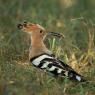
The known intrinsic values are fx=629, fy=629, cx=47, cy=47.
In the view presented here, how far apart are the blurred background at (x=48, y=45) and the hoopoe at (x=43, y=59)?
7cm

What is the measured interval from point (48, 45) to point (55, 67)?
147 centimetres

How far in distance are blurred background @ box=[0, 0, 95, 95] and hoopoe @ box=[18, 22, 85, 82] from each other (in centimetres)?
7

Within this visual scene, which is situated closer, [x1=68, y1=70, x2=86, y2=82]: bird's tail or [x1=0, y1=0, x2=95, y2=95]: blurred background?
[x1=0, y1=0, x2=95, y2=95]: blurred background

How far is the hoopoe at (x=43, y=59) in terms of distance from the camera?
600cm

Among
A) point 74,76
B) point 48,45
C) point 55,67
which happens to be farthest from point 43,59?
point 48,45

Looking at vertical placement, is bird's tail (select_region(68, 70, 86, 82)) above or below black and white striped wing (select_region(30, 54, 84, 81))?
below

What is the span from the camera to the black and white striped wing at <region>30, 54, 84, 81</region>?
5.98 m

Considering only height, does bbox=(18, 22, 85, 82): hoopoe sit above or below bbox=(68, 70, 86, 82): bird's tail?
above

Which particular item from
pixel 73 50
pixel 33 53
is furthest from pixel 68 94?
pixel 73 50

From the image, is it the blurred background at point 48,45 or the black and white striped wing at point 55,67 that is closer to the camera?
the blurred background at point 48,45

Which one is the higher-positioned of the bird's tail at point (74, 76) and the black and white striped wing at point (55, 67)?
the black and white striped wing at point (55, 67)

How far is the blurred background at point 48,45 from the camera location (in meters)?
5.78

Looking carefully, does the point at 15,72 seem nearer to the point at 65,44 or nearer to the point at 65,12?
the point at 65,44

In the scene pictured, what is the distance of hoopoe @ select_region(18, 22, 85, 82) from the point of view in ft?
19.7
